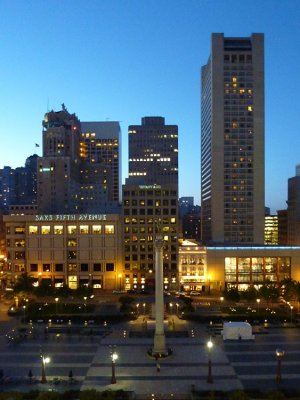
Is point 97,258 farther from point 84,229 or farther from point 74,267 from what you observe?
point 84,229

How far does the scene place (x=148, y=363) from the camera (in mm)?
50031

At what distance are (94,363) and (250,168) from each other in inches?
4521

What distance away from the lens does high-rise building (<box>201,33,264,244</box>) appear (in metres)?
154

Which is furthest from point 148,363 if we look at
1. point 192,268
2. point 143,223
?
point 143,223

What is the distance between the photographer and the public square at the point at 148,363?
43219 millimetres

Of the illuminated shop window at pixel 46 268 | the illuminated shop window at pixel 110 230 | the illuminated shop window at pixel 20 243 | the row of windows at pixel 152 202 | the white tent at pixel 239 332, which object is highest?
the row of windows at pixel 152 202

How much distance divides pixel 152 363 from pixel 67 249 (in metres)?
64.5

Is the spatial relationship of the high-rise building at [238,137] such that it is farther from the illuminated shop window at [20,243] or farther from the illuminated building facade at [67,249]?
the illuminated shop window at [20,243]

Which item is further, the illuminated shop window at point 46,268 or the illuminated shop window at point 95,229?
the illuminated shop window at point 95,229

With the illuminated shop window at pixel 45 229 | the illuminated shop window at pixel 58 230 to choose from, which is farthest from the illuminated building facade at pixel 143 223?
Answer: the illuminated shop window at pixel 45 229

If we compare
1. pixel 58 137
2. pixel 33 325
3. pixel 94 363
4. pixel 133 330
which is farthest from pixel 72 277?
pixel 58 137

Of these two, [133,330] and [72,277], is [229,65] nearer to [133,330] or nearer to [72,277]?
[72,277]

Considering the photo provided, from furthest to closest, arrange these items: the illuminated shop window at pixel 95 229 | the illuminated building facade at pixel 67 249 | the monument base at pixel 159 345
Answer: the illuminated shop window at pixel 95 229, the illuminated building facade at pixel 67 249, the monument base at pixel 159 345

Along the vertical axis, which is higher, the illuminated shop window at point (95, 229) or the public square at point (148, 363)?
the illuminated shop window at point (95, 229)
